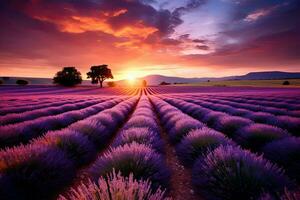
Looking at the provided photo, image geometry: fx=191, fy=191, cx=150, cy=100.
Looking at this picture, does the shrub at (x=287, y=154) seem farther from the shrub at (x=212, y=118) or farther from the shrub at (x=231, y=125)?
the shrub at (x=212, y=118)

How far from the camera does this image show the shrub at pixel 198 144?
3.60 meters

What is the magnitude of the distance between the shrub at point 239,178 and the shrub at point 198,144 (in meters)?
0.89

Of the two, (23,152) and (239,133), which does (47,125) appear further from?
(239,133)

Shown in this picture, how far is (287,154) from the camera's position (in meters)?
3.32

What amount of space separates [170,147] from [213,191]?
300 cm

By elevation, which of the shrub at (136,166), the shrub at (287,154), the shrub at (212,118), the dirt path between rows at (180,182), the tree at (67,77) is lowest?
the dirt path between rows at (180,182)

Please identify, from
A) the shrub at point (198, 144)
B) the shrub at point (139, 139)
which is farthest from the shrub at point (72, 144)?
the shrub at point (198, 144)

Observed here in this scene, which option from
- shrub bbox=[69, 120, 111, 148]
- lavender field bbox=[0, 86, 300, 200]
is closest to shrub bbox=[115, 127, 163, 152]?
lavender field bbox=[0, 86, 300, 200]

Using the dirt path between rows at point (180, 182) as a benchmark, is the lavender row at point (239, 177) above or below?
above

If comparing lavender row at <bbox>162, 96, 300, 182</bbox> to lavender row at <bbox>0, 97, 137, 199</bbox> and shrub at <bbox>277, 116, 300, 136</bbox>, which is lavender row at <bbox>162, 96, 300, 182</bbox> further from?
lavender row at <bbox>0, 97, 137, 199</bbox>

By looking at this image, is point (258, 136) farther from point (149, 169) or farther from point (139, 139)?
point (149, 169)

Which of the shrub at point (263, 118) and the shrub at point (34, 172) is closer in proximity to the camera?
the shrub at point (34, 172)

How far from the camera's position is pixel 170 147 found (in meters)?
5.39

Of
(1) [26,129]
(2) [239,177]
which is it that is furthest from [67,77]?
(2) [239,177]
